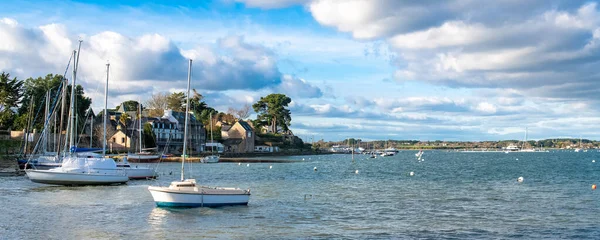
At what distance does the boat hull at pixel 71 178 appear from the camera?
141 ft

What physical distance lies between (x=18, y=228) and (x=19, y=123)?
7450cm

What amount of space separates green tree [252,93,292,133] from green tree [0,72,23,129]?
79.8m

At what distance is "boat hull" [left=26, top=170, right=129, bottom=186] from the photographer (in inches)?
1694

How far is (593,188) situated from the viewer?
151 feet

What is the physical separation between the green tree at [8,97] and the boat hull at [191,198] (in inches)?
2762

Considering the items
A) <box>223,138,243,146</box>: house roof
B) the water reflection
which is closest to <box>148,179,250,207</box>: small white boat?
the water reflection

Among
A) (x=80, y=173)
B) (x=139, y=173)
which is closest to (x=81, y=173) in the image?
(x=80, y=173)

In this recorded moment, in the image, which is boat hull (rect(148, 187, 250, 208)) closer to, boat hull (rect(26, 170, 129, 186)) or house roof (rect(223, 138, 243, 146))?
boat hull (rect(26, 170, 129, 186))

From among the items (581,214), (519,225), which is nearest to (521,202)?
(581,214)

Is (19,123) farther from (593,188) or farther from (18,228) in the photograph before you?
(593,188)

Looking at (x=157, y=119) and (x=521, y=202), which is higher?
(x=157, y=119)

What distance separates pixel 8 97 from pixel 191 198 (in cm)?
7671

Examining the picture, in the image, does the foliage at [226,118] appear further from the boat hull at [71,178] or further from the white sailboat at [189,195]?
the white sailboat at [189,195]

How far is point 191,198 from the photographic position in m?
30.8
